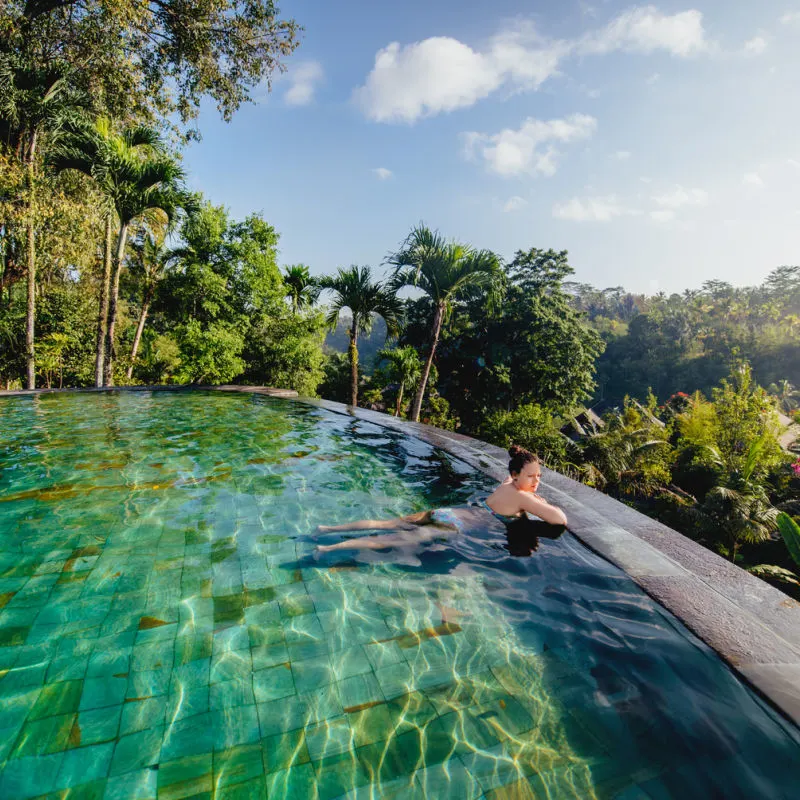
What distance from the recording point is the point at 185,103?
36.1 feet

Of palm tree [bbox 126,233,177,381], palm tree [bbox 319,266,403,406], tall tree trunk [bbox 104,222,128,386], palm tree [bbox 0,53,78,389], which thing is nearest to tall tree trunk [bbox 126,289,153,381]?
palm tree [bbox 126,233,177,381]

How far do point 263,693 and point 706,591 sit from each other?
271 centimetres

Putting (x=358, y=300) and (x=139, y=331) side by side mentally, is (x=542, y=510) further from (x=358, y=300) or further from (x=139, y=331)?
(x=139, y=331)

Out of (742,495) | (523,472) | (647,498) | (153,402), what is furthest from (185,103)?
(647,498)

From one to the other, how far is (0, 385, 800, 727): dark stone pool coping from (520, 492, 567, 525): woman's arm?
14 cm

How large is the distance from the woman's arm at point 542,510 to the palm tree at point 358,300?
11.0m

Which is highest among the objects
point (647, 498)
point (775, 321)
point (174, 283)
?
point (775, 321)

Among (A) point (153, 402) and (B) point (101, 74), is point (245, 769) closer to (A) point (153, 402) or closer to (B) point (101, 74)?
(A) point (153, 402)

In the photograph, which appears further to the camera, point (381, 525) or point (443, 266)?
point (443, 266)

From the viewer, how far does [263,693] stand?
83.0 inches

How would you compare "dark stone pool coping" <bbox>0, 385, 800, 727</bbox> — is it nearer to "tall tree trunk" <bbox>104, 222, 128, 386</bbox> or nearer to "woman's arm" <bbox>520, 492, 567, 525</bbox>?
"woman's arm" <bbox>520, 492, 567, 525</bbox>

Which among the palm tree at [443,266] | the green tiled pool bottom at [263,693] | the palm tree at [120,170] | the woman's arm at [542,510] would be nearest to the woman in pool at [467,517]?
the woman's arm at [542,510]

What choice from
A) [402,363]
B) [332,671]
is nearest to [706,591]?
[332,671]

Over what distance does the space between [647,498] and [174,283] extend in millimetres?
18461
